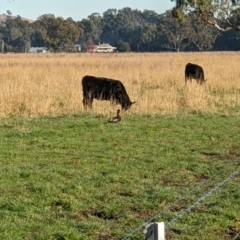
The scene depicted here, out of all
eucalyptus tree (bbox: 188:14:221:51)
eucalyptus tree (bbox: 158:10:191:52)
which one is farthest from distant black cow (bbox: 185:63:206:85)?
eucalyptus tree (bbox: 158:10:191:52)

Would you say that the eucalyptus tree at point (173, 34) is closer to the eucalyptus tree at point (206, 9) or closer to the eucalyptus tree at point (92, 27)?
the eucalyptus tree at point (92, 27)

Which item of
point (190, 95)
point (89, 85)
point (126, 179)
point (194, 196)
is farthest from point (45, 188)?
point (190, 95)

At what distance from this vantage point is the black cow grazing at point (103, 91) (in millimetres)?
15625

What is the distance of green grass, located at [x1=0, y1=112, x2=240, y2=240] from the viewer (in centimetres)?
607

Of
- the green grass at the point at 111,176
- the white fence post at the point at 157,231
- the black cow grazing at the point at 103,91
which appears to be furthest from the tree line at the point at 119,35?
the white fence post at the point at 157,231

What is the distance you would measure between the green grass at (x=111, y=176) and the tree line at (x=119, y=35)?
52.7 meters

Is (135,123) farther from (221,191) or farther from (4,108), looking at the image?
(221,191)

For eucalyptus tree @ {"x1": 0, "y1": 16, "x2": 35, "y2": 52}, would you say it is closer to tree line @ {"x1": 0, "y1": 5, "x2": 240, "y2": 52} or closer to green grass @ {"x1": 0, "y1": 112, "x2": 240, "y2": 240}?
tree line @ {"x1": 0, "y1": 5, "x2": 240, "y2": 52}

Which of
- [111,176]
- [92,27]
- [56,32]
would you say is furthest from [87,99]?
[92,27]

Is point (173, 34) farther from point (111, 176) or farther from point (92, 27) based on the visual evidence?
point (111, 176)

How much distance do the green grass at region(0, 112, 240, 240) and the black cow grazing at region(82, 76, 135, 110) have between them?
1920 mm

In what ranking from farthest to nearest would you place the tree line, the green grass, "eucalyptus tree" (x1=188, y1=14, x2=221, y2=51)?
"eucalyptus tree" (x1=188, y1=14, x2=221, y2=51) < the tree line < the green grass

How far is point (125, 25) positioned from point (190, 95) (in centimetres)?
13794

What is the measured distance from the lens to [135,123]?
1354 centimetres
